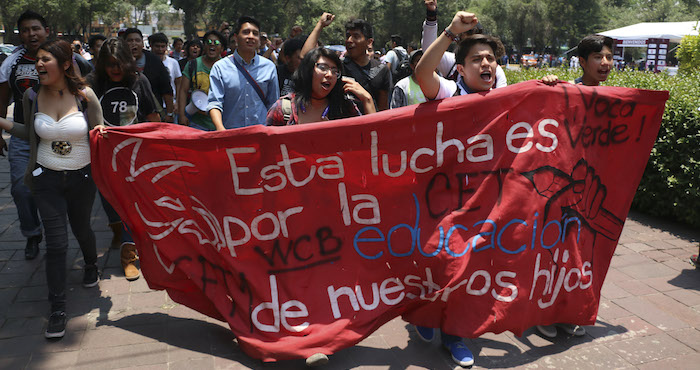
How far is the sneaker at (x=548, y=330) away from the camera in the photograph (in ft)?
11.7

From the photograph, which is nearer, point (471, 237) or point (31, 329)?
point (471, 237)

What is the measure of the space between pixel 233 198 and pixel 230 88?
1.43 m

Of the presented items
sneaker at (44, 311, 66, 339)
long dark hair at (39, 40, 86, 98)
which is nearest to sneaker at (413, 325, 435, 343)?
sneaker at (44, 311, 66, 339)

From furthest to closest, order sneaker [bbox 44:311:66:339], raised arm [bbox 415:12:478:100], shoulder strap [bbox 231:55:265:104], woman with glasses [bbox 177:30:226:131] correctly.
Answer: woman with glasses [bbox 177:30:226:131], shoulder strap [bbox 231:55:265:104], sneaker [bbox 44:311:66:339], raised arm [bbox 415:12:478:100]

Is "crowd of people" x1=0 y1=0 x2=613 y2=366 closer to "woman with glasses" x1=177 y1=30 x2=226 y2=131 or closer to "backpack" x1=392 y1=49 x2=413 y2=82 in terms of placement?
"woman with glasses" x1=177 y1=30 x2=226 y2=131

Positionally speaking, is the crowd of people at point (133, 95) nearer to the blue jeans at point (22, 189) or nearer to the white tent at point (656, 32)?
the blue jeans at point (22, 189)

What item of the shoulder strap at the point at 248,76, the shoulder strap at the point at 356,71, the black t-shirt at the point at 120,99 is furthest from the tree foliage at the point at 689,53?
the black t-shirt at the point at 120,99

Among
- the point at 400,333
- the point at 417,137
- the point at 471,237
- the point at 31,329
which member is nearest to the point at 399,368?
the point at 400,333

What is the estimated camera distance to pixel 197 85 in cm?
591

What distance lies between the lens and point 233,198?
10.7 ft

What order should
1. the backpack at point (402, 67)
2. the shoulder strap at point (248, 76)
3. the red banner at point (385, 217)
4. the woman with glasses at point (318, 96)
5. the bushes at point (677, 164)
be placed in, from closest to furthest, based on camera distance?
the red banner at point (385, 217) → the woman with glasses at point (318, 96) → the shoulder strap at point (248, 76) → the bushes at point (677, 164) → the backpack at point (402, 67)

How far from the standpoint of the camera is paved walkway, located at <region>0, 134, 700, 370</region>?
3291mm

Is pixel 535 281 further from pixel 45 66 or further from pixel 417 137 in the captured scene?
pixel 45 66

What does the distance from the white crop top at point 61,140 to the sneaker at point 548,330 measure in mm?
3045
